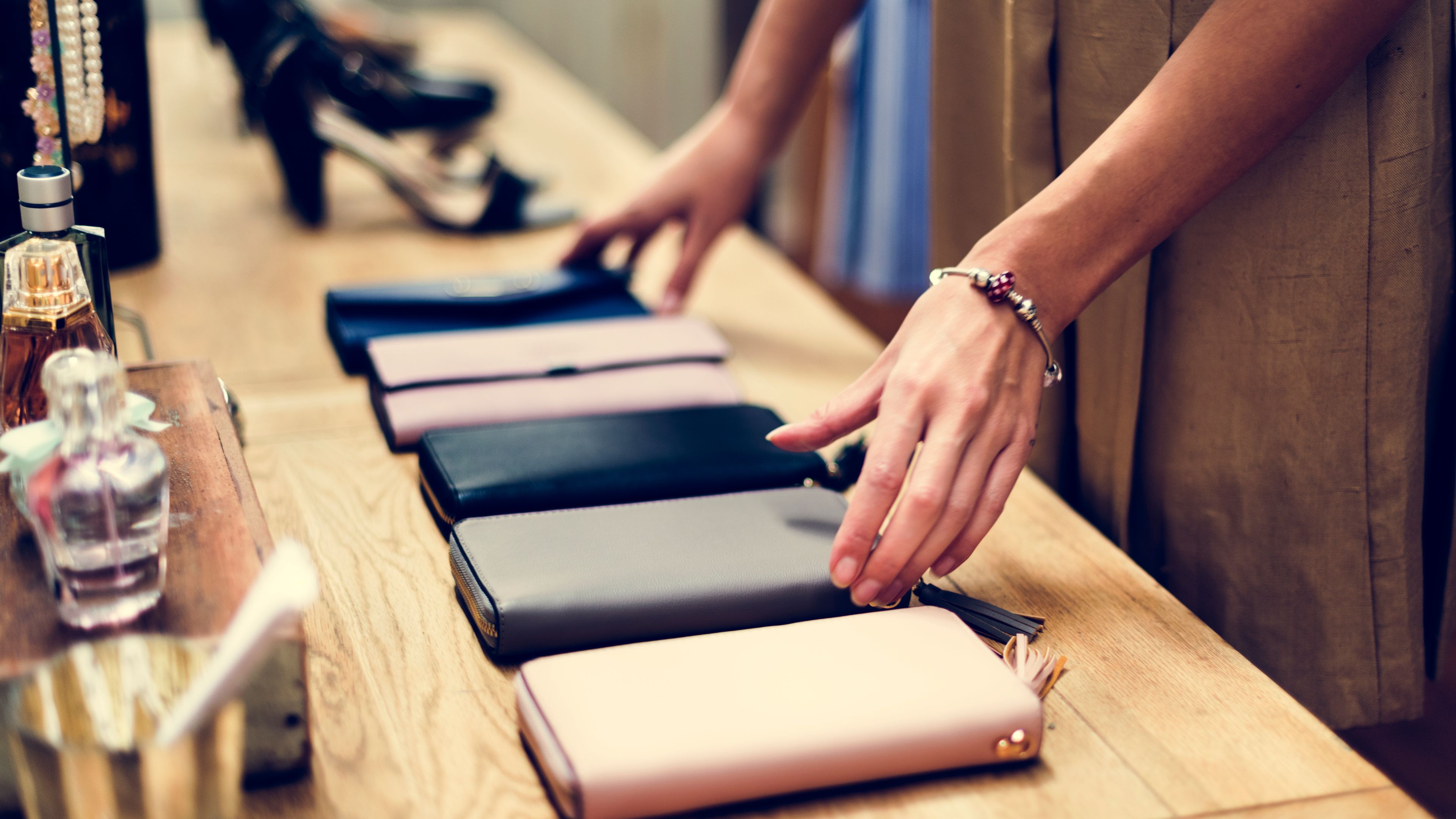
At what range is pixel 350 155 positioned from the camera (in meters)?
1.31

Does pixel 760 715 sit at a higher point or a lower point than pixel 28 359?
lower

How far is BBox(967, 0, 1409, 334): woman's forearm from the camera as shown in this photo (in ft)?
2.02

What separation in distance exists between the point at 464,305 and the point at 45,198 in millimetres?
415

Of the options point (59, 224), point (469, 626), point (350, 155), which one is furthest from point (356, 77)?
point (469, 626)

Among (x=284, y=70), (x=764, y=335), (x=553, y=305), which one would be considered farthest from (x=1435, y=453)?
(x=284, y=70)

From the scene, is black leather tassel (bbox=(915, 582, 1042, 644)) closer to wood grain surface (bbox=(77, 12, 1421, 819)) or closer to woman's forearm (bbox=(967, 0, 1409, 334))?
wood grain surface (bbox=(77, 12, 1421, 819))

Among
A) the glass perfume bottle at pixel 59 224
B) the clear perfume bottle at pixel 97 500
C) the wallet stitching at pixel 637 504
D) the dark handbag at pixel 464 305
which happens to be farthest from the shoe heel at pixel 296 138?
the clear perfume bottle at pixel 97 500

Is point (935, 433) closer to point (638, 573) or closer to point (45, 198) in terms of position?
point (638, 573)

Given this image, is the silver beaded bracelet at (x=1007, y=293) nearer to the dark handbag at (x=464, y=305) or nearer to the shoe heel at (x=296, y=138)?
the dark handbag at (x=464, y=305)

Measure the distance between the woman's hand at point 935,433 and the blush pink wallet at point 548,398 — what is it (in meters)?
0.23

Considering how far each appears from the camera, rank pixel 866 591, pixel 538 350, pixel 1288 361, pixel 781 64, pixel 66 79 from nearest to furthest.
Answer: pixel 866 591
pixel 1288 361
pixel 66 79
pixel 538 350
pixel 781 64

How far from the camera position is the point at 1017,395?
636 mm

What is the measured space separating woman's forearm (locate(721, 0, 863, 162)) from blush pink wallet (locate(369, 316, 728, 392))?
22cm

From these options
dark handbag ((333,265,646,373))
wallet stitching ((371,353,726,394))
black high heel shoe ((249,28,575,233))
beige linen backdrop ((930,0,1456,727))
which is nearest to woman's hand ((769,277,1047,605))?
beige linen backdrop ((930,0,1456,727))
